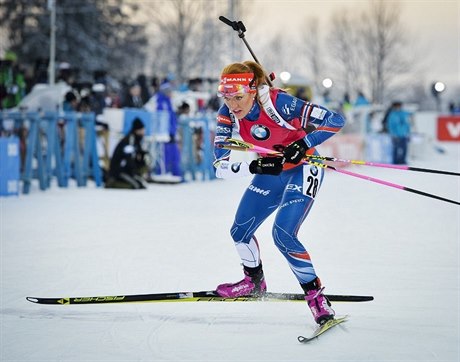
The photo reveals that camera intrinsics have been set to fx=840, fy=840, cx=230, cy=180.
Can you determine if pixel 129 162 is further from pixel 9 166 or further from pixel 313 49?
pixel 313 49

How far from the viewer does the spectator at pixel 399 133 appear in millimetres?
24969

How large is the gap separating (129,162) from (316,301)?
10.3 m

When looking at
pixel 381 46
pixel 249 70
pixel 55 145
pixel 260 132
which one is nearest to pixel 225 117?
pixel 260 132

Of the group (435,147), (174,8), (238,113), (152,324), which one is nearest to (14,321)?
(152,324)

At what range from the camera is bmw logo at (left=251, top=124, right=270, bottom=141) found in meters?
5.80

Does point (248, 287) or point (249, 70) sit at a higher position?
point (249, 70)

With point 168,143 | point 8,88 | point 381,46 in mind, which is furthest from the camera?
point 381,46

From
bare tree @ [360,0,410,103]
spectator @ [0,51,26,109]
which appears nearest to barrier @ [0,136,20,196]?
spectator @ [0,51,26,109]

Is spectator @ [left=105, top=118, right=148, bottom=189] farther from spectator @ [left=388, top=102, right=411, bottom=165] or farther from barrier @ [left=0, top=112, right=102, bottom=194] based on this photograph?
spectator @ [left=388, top=102, right=411, bottom=165]

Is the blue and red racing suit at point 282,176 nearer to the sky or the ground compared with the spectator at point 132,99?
nearer to the ground

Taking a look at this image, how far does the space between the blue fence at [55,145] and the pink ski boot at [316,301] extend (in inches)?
350

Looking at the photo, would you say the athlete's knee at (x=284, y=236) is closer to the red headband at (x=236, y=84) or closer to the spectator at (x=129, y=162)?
the red headband at (x=236, y=84)

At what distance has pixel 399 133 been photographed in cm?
2509

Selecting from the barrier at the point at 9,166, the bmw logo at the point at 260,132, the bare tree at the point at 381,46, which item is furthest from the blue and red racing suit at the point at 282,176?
the bare tree at the point at 381,46
